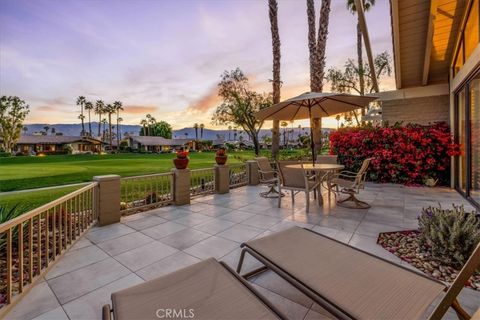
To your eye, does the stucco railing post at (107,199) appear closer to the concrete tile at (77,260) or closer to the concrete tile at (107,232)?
the concrete tile at (107,232)

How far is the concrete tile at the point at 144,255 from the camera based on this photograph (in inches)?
109

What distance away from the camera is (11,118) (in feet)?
154

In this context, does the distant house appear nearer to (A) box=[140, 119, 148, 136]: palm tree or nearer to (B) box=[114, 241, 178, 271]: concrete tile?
(A) box=[140, 119, 148, 136]: palm tree

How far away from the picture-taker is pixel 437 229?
2754 millimetres

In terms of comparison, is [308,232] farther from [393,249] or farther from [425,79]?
[425,79]

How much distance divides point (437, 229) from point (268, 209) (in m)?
2.84

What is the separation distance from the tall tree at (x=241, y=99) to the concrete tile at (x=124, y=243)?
11.8m

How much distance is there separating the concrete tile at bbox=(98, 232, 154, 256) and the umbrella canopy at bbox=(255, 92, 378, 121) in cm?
381

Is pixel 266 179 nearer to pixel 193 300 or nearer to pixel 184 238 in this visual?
pixel 184 238

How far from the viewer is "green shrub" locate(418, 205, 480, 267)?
2535 mm

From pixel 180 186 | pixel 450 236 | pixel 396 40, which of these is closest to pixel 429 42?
pixel 396 40

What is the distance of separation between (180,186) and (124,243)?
2154mm

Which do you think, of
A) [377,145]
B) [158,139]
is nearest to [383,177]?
[377,145]

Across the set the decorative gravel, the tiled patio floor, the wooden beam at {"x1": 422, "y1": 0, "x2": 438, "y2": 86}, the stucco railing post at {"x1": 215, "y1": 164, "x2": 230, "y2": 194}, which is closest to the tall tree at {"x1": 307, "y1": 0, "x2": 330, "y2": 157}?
the wooden beam at {"x1": 422, "y1": 0, "x2": 438, "y2": 86}
